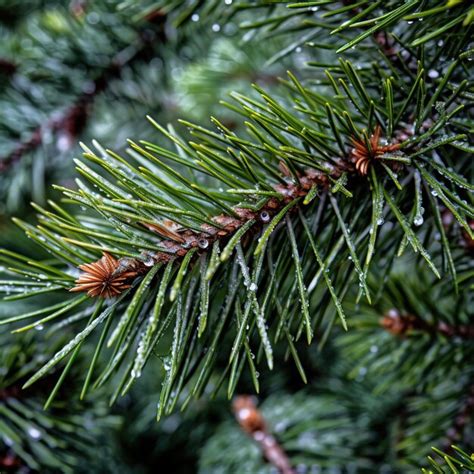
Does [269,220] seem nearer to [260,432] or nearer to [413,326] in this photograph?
[413,326]

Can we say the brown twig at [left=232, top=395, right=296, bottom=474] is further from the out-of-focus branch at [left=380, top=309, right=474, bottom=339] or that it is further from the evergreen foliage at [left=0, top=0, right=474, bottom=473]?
the out-of-focus branch at [left=380, top=309, right=474, bottom=339]

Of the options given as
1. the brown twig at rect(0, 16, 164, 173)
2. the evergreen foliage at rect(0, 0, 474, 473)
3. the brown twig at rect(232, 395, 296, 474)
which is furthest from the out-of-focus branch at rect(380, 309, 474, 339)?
the brown twig at rect(0, 16, 164, 173)

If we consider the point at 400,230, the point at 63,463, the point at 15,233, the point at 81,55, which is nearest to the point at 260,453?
the point at 63,463

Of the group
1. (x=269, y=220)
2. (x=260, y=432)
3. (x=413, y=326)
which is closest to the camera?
(x=269, y=220)

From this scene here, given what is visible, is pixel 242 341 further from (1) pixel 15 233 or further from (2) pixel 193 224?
(1) pixel 15 233

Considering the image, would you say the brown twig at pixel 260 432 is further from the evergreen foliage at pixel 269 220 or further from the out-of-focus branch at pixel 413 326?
the out-of-focus branch at pixel 413 326

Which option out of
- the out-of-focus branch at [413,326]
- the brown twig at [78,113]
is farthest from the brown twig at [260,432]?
the brown twig at [78,113]

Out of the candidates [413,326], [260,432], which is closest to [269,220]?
[413,326]

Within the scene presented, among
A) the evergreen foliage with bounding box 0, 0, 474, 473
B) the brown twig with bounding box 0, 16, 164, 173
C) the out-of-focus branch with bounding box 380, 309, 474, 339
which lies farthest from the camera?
the brown twig with bounding box 0, 16, 164, 173
